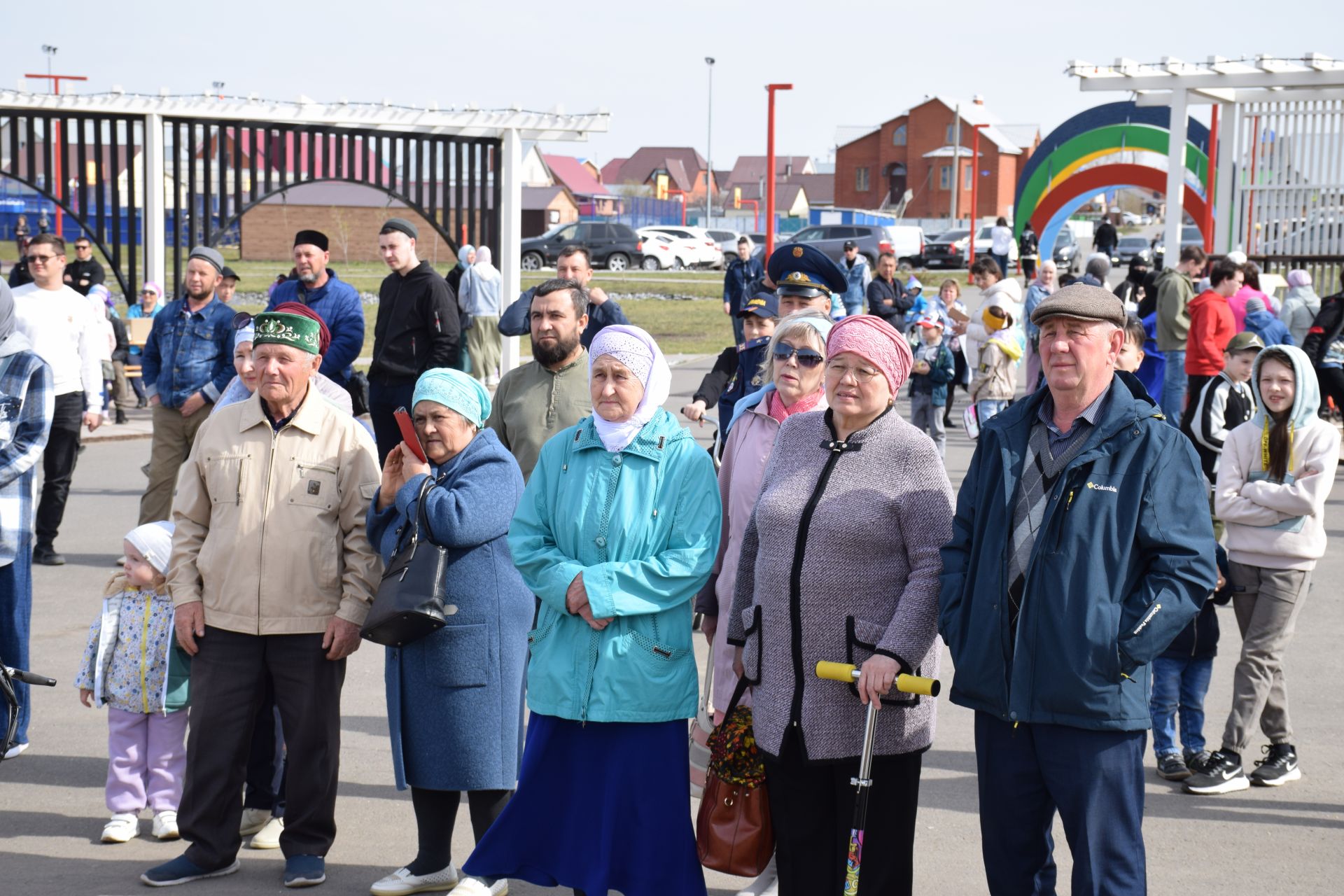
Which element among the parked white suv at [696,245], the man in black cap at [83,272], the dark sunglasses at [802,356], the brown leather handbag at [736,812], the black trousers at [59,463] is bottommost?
the brown leather handbag at [736,812]

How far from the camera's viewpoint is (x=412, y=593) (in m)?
4.43

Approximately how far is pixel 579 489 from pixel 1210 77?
15690 millimetres

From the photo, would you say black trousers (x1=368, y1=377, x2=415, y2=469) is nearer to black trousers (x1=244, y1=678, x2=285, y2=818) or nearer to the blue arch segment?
black trousers (x1=244, y1=678, x2=285, y2=818)

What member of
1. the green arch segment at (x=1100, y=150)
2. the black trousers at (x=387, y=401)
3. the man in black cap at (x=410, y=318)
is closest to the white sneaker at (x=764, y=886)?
the man in black cap at (x=410, y=318)

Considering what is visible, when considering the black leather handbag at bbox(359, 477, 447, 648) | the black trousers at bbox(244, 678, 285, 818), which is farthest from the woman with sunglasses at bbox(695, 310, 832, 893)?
the black trousers at bbox(244, 678, 285, 818)

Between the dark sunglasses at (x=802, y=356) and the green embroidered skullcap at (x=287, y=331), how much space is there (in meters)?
1.62

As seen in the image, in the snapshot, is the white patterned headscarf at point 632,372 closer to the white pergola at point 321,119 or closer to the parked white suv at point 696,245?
the white pergola at point 321,119

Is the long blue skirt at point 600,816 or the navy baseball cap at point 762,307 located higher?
the navy baseball cap at point 762,307

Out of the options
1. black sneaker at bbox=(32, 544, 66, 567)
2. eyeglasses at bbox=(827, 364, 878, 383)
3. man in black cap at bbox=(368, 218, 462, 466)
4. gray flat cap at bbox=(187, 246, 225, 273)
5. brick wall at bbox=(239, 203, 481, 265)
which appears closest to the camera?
eyeglasses at bbox=(827, 364, 878, 383)

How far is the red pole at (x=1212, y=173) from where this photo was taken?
19.3m

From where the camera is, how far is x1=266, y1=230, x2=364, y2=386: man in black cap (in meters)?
8.25

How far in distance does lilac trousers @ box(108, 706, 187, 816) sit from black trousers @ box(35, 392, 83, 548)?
4638 millimetres

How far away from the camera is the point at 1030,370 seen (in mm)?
12117

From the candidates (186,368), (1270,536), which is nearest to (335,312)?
(186,368)
